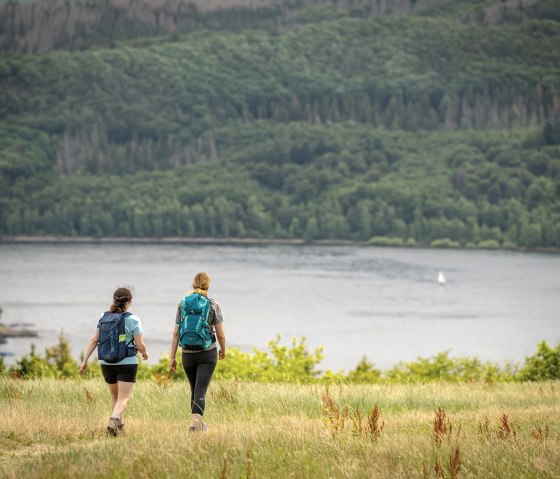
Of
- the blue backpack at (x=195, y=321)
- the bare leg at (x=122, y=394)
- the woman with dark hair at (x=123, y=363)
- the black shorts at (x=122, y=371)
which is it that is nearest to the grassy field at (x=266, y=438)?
the woman with dark hair at (x=123, y=363)

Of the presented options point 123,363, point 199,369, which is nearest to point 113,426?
point 123,363

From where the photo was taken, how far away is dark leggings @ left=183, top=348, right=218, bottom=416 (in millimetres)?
15727

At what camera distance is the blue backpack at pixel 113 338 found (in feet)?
50.5

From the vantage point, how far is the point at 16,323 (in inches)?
5064

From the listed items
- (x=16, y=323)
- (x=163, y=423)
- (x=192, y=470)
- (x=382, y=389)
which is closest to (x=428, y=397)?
(x=382, y=389)

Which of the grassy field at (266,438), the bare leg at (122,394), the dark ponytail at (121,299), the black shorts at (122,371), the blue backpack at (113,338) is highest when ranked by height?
the dark ponytail at (121,299)

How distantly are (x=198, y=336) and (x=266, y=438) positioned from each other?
181 centimetres

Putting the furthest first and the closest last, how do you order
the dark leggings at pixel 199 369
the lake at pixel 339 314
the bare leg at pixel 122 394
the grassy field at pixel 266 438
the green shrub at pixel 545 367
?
the lake at pixel 339 314
the green shrub at pixel 545 367
the dark leggings at pixel 199 369
the bare leg at pixel 122 394
the grassy field at pixel 266 438

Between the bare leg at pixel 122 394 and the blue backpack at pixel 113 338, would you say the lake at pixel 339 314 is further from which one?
the blue backpack at pixel 113 338

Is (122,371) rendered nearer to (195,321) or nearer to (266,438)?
(195,321)

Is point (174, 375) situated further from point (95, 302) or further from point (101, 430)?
point (95, 302)

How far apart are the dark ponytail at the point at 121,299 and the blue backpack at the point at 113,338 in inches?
3.4

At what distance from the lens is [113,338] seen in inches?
607

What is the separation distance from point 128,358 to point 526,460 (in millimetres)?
5771
